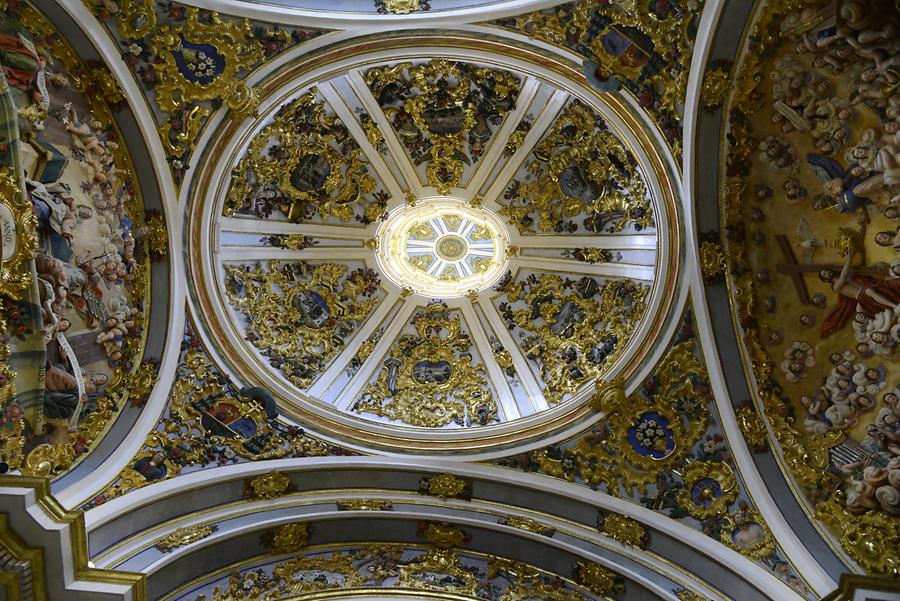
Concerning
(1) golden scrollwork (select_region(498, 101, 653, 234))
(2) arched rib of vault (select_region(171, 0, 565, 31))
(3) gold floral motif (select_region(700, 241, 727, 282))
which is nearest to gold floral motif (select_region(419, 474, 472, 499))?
(3) gold floral motif (select_region(700, 241, 727, 282))

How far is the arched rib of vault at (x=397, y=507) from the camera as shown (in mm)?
9641

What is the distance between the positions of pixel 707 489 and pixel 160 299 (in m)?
9.45

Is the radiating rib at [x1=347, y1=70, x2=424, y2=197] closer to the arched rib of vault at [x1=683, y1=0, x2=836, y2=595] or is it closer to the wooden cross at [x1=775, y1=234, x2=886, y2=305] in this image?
the arched rib of vault at [x1=683, y1=0, x2=836, y2=595]

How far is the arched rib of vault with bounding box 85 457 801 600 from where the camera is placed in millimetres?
9641

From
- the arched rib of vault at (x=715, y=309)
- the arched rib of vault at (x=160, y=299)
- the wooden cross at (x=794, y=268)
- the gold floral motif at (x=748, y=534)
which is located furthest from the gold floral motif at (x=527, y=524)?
the arched rib of vault at (x=160, y=299)

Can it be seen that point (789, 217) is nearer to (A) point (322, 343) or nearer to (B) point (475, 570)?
(B) point (475, 570)

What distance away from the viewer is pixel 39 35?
9211 millimetres

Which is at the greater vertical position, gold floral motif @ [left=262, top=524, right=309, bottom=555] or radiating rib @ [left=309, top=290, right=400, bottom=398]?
radiating rib @ [left=309, top=290, right=400, bottom=398]

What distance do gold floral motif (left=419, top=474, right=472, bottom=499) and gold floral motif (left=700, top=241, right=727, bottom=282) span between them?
5471mm

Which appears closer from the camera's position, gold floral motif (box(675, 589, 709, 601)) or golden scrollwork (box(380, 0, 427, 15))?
gold floral motif (box(675, 589, 709, 601))

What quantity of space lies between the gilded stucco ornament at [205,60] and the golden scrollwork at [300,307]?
131 inches

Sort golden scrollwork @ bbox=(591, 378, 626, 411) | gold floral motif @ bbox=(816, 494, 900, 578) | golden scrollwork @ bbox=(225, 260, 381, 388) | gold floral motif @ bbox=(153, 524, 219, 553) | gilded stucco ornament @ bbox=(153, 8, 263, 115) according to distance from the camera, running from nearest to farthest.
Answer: gold floral motif @ bbox=(816, 494, 900, 578)
gold floral motif @ bbox=(153, 524, 219, 553)
gilded stucco ornament @ bbox=(153, 8, 263, 115)
golden scrollwork @ bbox=(591, 378, 626, 411)
golden scrollwork @ bbox=(225, 260, 381, 388)

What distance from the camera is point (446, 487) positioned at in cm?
1212

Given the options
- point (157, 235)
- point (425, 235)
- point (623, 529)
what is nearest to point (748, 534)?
point (623, 529)
